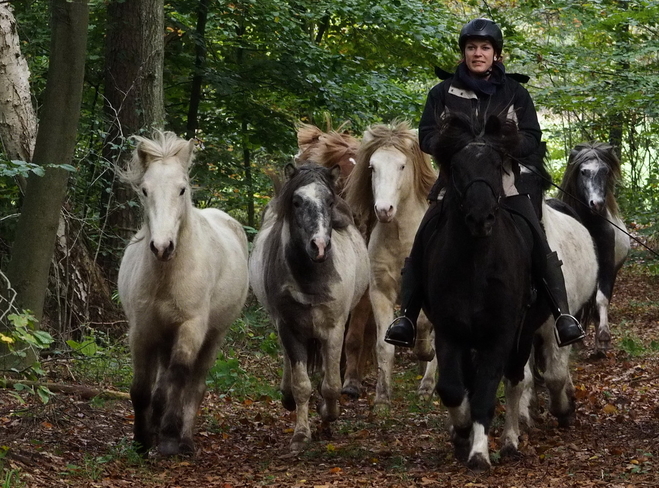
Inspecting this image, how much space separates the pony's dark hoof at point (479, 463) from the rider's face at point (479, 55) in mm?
2931

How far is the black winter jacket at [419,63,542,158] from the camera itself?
753 centimetres

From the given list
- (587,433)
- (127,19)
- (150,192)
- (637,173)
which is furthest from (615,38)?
(150,192)

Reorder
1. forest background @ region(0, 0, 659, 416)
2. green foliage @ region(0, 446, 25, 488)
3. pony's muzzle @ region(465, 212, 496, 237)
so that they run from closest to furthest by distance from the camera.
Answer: green foliage @ region(0, 446, 25, 488) < pony's muzzle @ region(465, 212, 496, 237) < forest background @ region(0, 0, 659, 416)

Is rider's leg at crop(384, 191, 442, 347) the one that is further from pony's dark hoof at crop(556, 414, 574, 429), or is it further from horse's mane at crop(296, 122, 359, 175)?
horse's mane at crop(296, 122, 359, 175)

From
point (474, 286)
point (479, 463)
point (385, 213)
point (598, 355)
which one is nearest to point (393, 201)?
point (385, 213)

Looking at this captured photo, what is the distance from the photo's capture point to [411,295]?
7508 millimetres

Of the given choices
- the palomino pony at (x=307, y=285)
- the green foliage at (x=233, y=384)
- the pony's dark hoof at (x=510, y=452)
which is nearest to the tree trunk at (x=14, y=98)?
the green foliage at (x=233, y=384)

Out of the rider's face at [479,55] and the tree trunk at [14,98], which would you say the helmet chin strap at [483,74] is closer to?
the rider's face at [479,55]

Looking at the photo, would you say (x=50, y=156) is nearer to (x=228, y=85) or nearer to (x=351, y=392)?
(x=351, y=392)

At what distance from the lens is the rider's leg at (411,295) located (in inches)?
293

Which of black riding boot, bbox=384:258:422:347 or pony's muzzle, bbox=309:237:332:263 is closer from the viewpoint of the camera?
black riding boot, bbox=384:258:422:347

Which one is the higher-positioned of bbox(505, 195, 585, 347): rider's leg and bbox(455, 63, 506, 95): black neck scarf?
bbox(455, 63, 506, 95): black neck scarf

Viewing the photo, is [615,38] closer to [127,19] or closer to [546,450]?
[127,19]

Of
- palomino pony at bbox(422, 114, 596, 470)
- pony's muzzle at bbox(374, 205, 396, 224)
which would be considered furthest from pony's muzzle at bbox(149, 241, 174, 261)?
pony's muzzle at bbox(374, 205, 396, 224)
